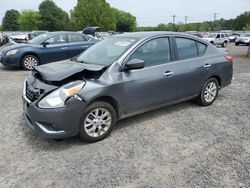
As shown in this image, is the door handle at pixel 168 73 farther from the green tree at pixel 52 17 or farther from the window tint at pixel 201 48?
the green tree at pixel 52 17

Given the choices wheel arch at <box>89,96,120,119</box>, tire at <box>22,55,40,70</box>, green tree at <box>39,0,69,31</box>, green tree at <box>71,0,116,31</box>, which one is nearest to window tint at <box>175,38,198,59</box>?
wheel arch at <box>89,96,120,119</box>

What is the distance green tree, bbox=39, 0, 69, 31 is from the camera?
231ft

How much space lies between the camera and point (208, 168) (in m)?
3.00

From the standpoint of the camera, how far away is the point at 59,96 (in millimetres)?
3271

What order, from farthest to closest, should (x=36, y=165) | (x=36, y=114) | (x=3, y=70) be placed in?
(x=3, y=70) → (x=36, y=114) → (x=36, y=165)

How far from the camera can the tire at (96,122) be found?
136 inches

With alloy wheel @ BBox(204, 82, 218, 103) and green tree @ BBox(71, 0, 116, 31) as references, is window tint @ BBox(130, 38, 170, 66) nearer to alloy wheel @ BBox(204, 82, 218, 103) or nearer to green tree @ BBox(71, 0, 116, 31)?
alloy wheel @ BBox(204, 82, 218, 103)

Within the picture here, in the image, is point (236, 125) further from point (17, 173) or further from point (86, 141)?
point (17, 173)

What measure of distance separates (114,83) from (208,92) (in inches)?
95.0

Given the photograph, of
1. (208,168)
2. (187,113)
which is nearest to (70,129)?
(208,168)

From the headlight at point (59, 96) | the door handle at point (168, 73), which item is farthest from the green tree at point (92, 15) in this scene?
the headlight at point (59, 96)

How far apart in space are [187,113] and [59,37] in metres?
6.60

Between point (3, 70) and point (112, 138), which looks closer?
point (112, 138)

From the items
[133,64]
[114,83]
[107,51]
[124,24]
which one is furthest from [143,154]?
[124,24]
